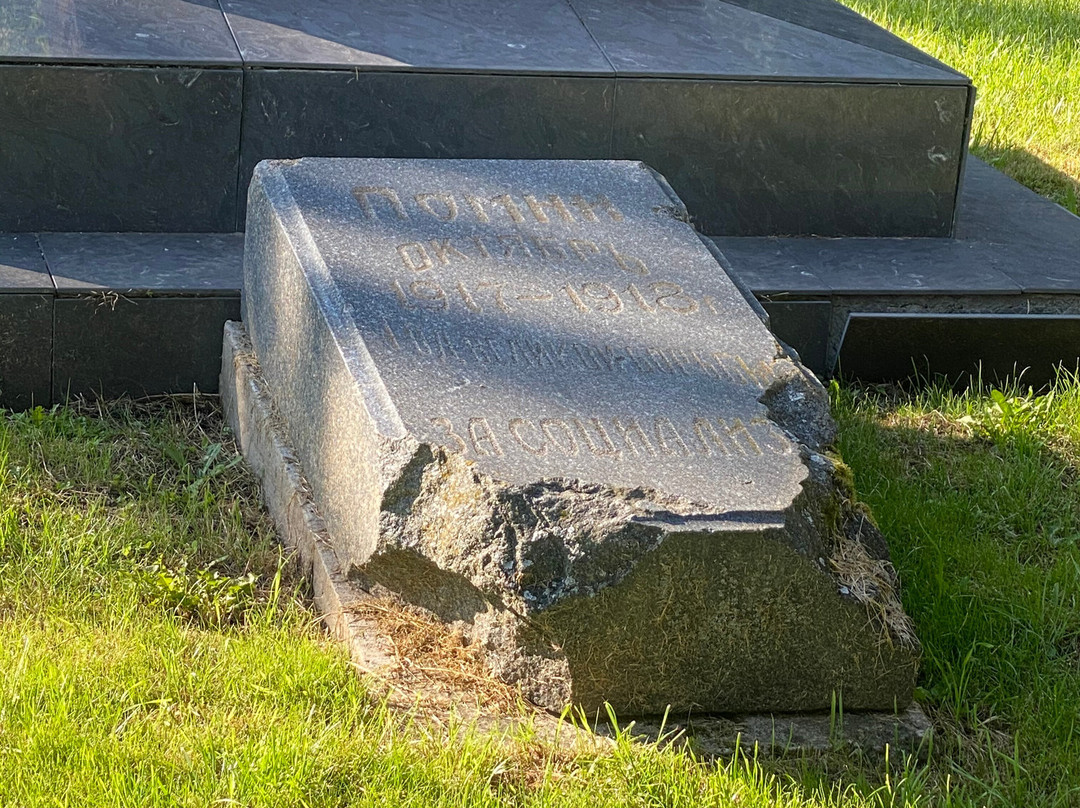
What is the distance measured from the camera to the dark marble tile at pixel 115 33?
3842 mm

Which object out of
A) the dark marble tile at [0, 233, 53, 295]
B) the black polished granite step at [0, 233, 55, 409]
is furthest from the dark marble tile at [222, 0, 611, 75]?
the black polished granite step at [0, 233, 55, 409]

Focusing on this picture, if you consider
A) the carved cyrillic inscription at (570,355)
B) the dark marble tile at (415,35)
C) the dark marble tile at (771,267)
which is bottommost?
the dark marble tile at (771,267)

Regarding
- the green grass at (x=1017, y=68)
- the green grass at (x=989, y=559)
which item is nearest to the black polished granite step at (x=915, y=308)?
the green grass at (x=989, y=559)

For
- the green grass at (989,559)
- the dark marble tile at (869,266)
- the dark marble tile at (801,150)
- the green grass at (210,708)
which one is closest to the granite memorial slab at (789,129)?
the dark marble tile at (801,150)

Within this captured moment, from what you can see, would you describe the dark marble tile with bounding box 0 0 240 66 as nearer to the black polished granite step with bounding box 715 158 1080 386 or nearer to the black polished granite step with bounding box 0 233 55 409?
the black polished granite step with bounding box 0 233 55 409

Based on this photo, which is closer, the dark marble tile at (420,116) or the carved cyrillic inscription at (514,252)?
the carved cyrillic inscription at (514,252)

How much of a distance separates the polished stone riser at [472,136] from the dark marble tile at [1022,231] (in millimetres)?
190

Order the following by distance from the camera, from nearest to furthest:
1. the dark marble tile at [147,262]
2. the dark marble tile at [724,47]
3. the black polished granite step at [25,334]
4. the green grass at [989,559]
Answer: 1. the green grass at [989,559]
2. the black polished granite step at [25,334]
3. the dark marble tile at [147,262]
4. the dark marble tile at [724,47]

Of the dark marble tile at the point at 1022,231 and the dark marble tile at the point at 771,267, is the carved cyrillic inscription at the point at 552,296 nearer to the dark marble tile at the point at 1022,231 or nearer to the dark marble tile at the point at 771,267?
the dark marble tile at the point at 771,267

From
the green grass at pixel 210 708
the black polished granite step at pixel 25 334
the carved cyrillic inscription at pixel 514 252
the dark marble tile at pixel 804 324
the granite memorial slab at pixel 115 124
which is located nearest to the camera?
the green grass at pixel 210 708

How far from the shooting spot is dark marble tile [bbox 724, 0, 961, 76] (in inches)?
186

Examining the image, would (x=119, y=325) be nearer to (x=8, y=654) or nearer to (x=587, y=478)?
(x=8, y=654)

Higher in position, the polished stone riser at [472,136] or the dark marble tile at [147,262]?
the polished stone riser at [472,136]

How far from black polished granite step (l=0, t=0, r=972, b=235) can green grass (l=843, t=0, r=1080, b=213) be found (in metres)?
1.36
